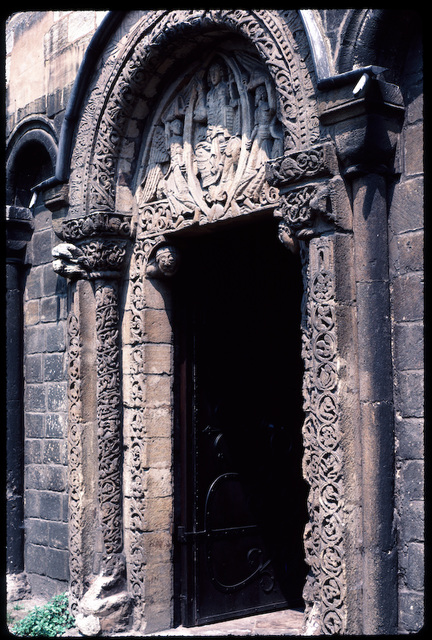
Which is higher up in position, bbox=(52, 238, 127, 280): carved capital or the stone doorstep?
bbox=(52, 238, 127, 280): carved capital

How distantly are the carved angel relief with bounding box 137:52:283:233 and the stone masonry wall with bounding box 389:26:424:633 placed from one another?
91 cm

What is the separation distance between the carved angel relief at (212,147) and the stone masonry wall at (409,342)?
0.91 m

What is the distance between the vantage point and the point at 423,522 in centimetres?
388

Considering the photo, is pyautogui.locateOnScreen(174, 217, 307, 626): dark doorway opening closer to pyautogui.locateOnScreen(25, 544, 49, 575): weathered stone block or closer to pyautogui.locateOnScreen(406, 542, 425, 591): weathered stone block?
pyautogui.locateOnScreen(25, 544, 49, 575): weathered stone block

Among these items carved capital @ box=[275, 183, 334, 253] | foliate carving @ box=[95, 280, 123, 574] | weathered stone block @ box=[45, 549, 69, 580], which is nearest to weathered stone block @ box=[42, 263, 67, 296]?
foliate carving @ box=[95, 280, 123, 574]

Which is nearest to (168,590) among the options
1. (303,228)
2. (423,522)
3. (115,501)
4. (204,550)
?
(204,550)

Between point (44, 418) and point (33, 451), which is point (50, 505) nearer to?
point (33, 451)

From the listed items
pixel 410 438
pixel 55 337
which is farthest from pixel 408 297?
pixel 55 337

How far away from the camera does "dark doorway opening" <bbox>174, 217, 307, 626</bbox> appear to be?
5.68 metres

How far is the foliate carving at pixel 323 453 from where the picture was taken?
4012mm

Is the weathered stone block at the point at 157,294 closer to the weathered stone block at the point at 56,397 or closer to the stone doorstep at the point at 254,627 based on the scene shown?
the weathered stone block at the point at 56,397

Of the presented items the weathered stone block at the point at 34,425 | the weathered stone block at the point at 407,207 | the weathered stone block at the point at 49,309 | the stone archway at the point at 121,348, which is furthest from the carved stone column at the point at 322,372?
the weathered stone block at the point at 34,425

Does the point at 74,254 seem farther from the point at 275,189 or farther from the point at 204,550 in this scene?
the point at 204,550

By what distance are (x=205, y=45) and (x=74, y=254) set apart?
5.88 ft
